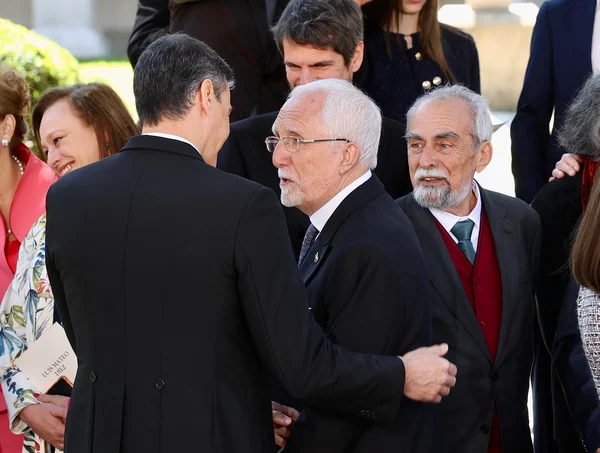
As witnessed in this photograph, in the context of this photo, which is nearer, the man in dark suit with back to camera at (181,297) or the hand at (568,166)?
the man in dark suit with back to camera at (181,297)

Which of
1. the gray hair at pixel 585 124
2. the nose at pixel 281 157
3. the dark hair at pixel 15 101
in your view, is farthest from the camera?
the dark hair at pixel 15 101

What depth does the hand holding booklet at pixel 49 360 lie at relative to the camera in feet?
12.2

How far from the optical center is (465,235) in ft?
13.4

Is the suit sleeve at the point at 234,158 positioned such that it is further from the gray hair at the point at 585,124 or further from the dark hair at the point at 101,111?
the gray hair at the point at 585,124

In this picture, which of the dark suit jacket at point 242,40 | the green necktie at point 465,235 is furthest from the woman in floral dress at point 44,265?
the green necktie at point 465,235

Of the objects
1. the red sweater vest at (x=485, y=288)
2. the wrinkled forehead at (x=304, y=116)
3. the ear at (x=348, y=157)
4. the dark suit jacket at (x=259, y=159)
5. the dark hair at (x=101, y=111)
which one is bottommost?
the red sweater vest at (x=485, y=288)

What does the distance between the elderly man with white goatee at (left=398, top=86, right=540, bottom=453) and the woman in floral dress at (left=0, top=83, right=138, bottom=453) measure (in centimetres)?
127

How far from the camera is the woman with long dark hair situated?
4.98 metres

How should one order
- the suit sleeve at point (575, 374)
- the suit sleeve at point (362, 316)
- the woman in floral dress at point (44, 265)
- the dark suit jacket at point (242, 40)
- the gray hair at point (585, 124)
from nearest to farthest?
the suit sleeve at point (362, 316) → the suit sleeve at point (575, 374) → the woman in floral dress at point (44, 265) → the gray hair at point (585, 124) → the dark suit jacket at point (242, 40)

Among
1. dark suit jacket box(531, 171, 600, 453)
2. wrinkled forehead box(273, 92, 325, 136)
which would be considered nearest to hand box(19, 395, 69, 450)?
wrinkled forehead box(273, 92, 325, 136)

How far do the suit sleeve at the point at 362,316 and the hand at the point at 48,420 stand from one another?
0.97 metres

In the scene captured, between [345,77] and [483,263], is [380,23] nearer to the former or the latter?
[345,77]

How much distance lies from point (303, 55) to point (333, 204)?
1196 mm

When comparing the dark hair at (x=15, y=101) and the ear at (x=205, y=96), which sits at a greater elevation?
the ear at (x=205, y=96)
